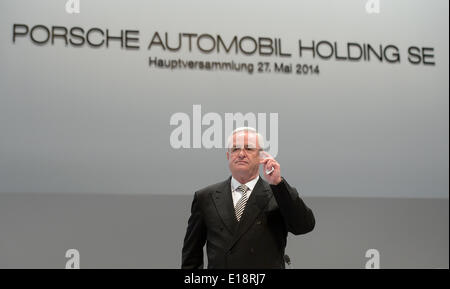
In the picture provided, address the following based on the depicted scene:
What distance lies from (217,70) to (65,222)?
2204 millimetres

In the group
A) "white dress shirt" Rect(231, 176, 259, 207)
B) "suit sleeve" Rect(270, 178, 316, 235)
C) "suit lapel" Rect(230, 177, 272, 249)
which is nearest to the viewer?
"suit sleeve" Rect(270, 178, 316, 235)

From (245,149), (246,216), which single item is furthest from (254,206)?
(245,149)

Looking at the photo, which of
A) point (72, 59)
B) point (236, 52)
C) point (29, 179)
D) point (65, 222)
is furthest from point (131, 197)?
point (236, 52)

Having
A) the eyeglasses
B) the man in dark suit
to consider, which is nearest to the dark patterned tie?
the man in dark suit

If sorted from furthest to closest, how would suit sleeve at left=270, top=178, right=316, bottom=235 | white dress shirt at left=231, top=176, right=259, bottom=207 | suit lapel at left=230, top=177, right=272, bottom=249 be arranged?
white dress shirt at left=231, top=176, right=259, bottom=207 → suit lapel at left=230, top=177, right=272, bottom=249 → suit sleeve at left=270, top=178, right=316, bottom=235

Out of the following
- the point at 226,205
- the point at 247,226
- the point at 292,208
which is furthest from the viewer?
the point at 226,205

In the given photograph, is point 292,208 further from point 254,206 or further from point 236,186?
point 236,186

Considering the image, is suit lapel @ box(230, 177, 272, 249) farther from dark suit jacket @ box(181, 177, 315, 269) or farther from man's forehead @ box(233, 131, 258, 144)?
man's forehead @ box(233, 131, 258, 144)

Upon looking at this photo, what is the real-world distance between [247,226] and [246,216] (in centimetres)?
6

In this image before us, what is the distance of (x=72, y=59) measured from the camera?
531 cm


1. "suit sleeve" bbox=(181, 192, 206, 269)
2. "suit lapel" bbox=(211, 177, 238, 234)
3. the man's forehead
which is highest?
the man's forehead

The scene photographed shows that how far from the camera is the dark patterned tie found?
2861mm

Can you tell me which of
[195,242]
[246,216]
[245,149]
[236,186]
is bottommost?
[195,242]

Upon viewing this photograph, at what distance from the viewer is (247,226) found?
2.78 meters
